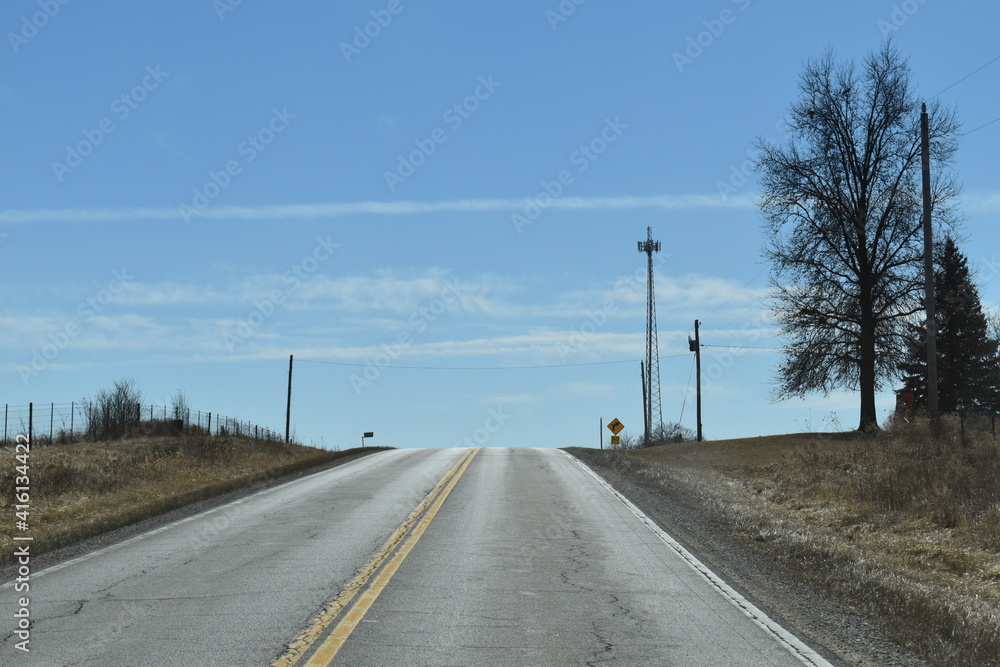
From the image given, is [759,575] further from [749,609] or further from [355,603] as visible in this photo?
[355,603]

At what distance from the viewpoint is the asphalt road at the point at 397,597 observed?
6.68m

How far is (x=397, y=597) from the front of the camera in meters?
8.65

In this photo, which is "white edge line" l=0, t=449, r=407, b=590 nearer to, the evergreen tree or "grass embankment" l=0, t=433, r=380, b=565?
"grass embankment" l=0, t=433, r=380, b=565

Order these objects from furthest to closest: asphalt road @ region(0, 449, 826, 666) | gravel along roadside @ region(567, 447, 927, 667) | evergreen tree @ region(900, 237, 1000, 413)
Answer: evergreen tree @ region(900, 237, 1000, 413) → gravel along roadside @ region(567, 447, 927, 667) → asphalt road @ region(0, 449, 826, 666)

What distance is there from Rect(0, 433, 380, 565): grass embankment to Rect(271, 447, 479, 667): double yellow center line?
500 centimetres

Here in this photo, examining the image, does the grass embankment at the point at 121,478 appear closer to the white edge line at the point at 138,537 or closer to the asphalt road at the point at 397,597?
the white edge line at the point at 138,537

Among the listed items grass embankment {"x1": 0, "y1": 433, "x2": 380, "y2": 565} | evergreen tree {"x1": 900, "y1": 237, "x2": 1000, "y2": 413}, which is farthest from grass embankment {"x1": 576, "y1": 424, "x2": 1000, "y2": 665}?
evergreen tree {"x1": 900, "y1": 237, "x2": 1000, "y2": 413}

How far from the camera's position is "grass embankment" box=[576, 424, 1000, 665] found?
8055 millimetres

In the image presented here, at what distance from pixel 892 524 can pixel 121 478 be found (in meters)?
17.5

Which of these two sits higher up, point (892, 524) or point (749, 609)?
point (892, 524)

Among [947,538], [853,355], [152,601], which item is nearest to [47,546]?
[152,601]

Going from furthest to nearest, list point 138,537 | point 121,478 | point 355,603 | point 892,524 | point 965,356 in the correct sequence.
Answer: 1. point 965,356
2. point 121,478
3. point 892,524
4. point 138,537
5. point 355,603

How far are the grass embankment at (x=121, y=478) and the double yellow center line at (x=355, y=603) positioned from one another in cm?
500

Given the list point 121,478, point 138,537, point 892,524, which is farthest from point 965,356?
point 138,537
